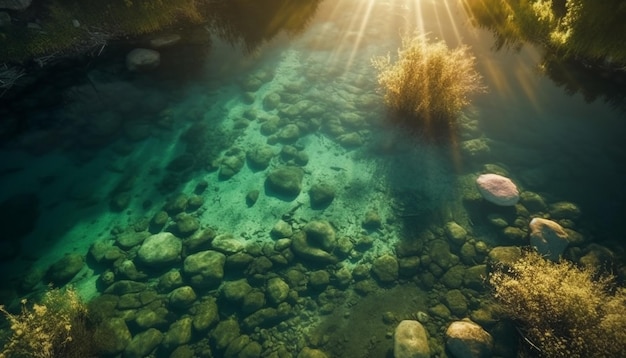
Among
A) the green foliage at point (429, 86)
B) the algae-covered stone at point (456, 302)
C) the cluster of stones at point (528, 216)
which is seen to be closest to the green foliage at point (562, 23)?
Result: the green foliage at point (429, 86)

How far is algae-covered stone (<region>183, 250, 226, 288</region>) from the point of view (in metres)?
7.19

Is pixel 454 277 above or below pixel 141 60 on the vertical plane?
below

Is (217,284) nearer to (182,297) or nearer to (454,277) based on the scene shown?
(182,297)

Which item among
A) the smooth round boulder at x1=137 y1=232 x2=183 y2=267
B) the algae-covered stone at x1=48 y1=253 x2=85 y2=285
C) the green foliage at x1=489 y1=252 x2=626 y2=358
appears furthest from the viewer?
the smooth round boulder at x1=137 y1=232 x2=183 y2=267

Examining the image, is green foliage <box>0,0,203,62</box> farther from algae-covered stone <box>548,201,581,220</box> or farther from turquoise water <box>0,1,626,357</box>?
algae-covered stone <box>548,201,581,220</box>

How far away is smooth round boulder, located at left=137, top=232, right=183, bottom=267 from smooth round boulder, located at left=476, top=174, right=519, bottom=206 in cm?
764

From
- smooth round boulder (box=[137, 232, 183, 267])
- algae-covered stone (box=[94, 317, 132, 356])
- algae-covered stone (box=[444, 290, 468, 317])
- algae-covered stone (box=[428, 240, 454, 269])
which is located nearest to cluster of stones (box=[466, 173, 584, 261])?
algae-covered stone (box=[428, 240, 454, 269])

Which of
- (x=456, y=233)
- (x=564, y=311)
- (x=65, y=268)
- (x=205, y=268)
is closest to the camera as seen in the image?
(x=564, y=311)

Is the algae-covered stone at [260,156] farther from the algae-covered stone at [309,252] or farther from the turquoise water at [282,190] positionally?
the algae-covered stone at [309,252]

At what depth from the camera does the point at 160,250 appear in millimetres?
7625

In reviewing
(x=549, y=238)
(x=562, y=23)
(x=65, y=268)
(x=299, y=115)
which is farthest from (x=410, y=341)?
(x=562, y=23)

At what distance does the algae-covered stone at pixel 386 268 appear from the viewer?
7.22 meters

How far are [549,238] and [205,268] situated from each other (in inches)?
304

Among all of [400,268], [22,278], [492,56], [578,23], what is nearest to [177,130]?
[22,278]
